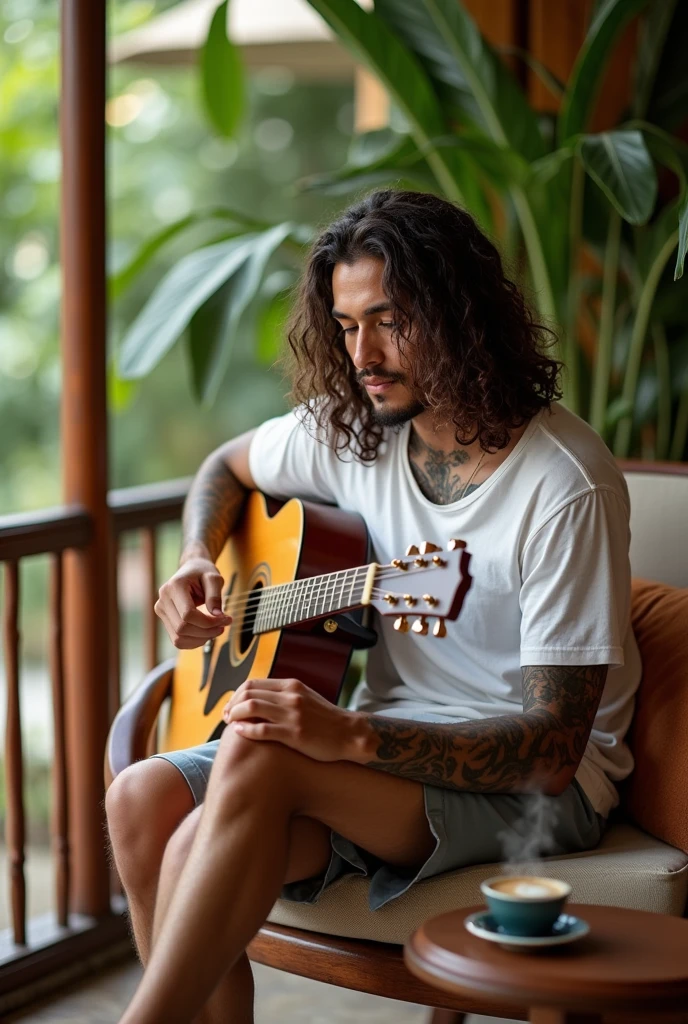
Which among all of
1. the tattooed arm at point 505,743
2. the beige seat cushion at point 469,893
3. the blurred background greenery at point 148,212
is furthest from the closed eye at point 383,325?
the blurred background greenery at point 148,212

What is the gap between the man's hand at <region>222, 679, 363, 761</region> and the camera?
138cm

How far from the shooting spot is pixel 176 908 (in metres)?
1.31

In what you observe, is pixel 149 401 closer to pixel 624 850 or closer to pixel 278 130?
pixel 278 130

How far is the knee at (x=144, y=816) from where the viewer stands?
5.20ft

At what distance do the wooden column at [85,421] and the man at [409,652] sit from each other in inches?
19.1

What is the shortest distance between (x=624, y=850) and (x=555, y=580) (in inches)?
14.9

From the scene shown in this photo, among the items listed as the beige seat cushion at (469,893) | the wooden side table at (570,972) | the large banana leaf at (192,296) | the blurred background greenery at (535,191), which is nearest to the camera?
Result: the wooden side table at (570,972)

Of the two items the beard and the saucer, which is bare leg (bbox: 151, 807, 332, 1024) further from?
the beard

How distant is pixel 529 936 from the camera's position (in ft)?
3.71

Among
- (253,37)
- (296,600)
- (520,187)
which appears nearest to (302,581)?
(296,600)

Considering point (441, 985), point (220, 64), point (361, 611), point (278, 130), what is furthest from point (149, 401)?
point (441, 985)

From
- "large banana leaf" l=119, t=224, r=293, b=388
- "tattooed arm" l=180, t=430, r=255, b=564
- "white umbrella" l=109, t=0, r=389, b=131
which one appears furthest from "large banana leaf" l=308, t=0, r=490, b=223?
"white umbrella" l=109, t=0, r=389, b=131

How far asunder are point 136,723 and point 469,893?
621 mm

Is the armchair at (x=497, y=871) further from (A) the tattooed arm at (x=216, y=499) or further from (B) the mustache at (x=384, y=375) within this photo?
(B) the mustache at (x=384, y=375)
